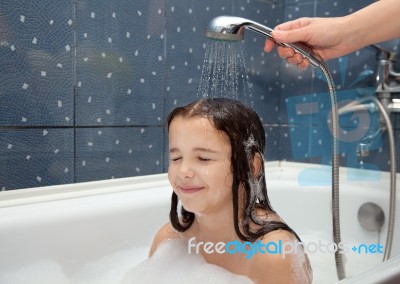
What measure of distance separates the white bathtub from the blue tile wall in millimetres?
57

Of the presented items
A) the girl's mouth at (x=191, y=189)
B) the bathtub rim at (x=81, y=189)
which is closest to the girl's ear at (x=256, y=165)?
the girl's mouth at (x=191, y=189)

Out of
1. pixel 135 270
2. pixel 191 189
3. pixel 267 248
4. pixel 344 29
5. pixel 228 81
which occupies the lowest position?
pixel 135 270

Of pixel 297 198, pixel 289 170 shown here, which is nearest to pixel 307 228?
pixel 297 198

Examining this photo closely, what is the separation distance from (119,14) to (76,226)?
25.4 inches

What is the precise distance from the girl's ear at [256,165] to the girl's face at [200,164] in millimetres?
61

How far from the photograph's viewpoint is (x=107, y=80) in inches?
53.1

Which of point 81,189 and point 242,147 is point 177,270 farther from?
point 81,189

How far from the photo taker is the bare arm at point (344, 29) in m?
0.94

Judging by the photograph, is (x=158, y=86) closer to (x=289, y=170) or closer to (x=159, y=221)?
(x=159, y=221)

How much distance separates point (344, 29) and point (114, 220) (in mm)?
756

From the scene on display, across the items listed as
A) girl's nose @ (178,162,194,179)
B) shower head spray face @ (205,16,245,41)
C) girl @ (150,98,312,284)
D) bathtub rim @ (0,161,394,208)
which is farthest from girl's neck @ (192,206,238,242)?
bathtub rim @ (0,161,394,208)

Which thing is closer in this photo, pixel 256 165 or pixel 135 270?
pixel 256 165

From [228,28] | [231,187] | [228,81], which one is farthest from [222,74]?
[231,187]

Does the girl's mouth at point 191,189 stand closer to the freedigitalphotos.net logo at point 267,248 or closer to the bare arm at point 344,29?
the freedigitalphotos.net logo at point 267,248
